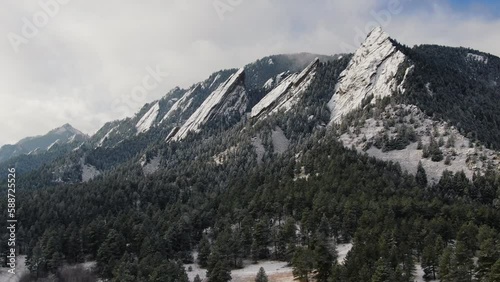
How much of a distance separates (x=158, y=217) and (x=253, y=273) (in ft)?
148

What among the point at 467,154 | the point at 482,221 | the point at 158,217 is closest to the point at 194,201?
the point at 158,217

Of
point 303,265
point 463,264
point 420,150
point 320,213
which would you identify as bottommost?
point 463,264

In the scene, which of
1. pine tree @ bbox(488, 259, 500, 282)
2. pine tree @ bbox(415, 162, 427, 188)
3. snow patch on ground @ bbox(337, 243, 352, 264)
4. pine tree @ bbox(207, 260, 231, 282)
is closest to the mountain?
pine tree @ bbox(207, 260, 231, 282)

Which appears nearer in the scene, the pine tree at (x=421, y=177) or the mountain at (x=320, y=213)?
the mountain at (x=320, y=213)

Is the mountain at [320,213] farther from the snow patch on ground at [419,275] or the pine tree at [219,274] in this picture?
the snow patch on ground at [419,275]

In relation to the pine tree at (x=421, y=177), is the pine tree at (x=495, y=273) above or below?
below

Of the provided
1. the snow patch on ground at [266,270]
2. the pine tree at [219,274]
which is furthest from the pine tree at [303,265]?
the pine tree at [219,274]

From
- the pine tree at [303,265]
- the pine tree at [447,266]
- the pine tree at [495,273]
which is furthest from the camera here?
the pine tree at [303,265]

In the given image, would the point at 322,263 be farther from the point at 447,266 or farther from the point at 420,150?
the point at 420,150

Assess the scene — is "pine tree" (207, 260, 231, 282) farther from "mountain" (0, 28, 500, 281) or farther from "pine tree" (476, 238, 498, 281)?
"pine tree" (476, 238, 498, 281)

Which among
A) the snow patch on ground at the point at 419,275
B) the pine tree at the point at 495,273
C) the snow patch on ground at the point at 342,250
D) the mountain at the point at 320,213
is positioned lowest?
the snow patch on ground at the point at 419,275

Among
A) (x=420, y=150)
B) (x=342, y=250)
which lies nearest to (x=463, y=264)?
(x=342, y=250)

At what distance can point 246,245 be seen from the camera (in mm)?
115062

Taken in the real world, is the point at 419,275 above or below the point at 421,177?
below
